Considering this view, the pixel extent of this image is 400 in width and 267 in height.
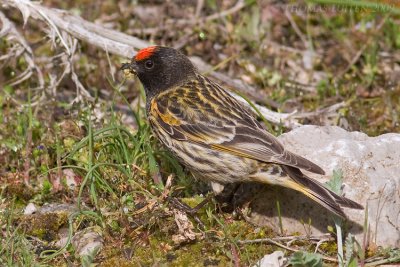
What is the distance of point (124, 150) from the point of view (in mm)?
6398

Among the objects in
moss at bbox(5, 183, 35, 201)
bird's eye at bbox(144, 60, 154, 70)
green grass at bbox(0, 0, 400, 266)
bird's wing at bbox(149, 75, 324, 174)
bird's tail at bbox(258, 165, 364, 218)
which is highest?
bird's eye at bbox(144, 60, 154, 70)

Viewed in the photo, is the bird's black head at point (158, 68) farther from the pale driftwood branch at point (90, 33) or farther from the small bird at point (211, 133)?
the pale driftwood branch at point (90, 33)

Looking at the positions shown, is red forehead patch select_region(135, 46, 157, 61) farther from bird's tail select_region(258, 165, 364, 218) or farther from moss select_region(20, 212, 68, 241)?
bird's tail select_region(258, 165, 364, 218)

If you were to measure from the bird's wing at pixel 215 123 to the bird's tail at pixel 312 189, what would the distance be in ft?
0.41

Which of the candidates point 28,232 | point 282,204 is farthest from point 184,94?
point 28,232

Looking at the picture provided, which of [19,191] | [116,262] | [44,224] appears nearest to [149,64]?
[19,191]

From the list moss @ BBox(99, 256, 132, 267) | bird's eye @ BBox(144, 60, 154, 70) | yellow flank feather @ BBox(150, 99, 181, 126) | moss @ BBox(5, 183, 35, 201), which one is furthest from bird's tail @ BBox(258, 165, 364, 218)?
moss @ BBox(5, 183, 35, 201)

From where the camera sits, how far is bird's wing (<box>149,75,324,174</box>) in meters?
5.72

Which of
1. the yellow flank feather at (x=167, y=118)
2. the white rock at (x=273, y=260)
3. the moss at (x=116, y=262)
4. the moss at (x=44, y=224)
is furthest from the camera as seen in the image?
the yellow flank feather at (x=167, y=118)

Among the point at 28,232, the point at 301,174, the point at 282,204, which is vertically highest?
the point at 301,174

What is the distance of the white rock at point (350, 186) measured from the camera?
551 cm

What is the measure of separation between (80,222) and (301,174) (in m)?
1.81

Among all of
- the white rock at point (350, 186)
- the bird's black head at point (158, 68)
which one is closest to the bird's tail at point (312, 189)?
the white rock at point (350, 186)

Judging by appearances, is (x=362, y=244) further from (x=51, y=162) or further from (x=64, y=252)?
(x=51, y=162)
